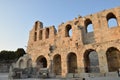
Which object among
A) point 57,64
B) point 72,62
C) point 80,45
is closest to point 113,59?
point 80,45

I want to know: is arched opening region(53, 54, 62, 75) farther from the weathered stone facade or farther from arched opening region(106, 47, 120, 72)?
arched opening region(106, 47, 120, 72)

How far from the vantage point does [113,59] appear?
17.5 m

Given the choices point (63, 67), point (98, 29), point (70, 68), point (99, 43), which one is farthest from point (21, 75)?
point (98, 29)

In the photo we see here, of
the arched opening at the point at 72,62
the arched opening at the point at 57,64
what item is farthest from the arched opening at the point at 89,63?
the arched opening at the point at 57,64

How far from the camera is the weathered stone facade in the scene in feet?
54.7

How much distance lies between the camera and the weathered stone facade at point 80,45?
16.7 meters

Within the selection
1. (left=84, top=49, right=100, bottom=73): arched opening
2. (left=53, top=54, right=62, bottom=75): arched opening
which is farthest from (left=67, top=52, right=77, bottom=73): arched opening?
(left=84, top=49, right=100, bottom=73): arched opening

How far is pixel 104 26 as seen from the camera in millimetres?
17828

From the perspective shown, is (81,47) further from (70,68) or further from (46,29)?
(46,29)

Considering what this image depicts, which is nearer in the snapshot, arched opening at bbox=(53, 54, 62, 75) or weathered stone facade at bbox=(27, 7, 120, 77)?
weathered stone facade at bbox=(27, 7, 120, 77)

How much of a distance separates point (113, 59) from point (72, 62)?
5656 millimetres

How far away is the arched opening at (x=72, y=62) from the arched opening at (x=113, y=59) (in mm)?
4677

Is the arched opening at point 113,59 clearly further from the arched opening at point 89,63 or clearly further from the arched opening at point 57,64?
the arched opening at point 57,64

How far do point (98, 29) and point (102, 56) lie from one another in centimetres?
394
